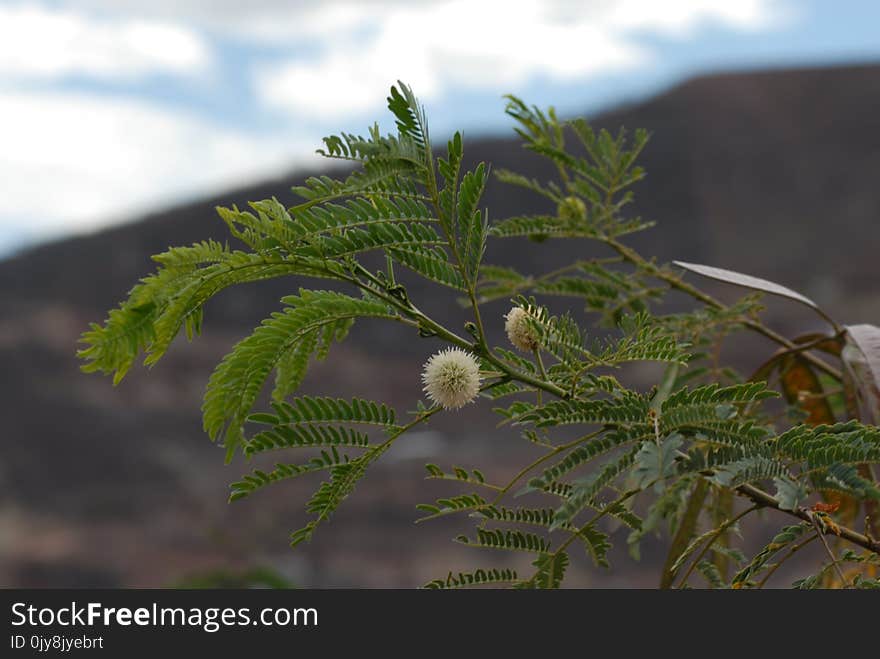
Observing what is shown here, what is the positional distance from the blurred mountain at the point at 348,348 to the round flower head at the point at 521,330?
6.39 m

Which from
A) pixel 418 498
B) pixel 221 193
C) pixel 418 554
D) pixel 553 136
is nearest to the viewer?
pixel 553 136

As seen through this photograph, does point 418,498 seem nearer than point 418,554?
No

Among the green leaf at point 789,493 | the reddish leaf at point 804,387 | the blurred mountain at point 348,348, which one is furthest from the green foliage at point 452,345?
the blurred mountain at point 348,348

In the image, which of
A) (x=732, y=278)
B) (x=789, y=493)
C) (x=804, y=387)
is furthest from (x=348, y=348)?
(x=789, y=493)

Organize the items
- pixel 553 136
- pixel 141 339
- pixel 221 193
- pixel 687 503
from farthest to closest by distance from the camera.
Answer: pixel 221 193 → pixel 553 136 → pixel 687 503 → pixel 141 339

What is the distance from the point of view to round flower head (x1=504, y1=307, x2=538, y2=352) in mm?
610

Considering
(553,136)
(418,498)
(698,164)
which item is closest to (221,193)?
(418,498)

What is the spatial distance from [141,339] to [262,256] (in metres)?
0.08

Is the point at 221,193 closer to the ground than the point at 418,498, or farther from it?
farther from it

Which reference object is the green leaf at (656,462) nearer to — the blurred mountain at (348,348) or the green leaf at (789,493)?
the green leaf at (789,493)

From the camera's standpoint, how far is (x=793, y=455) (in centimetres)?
58

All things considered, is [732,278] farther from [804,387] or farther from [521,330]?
[804,387]
